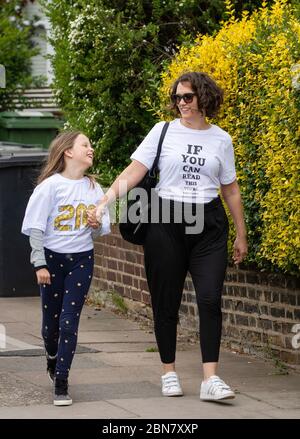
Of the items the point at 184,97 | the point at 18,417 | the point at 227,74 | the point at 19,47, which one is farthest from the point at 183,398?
the point at 19,47

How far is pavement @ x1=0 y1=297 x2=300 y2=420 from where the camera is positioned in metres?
6.36

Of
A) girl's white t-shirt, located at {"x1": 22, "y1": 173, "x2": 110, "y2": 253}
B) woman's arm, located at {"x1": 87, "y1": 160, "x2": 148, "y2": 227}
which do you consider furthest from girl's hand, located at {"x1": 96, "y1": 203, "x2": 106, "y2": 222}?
girl's white t-shirt, located at {"x1": 22, "y1": 173, "x2": 110, "y2": 253}

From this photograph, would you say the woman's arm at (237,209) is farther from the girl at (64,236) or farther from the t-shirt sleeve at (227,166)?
the girl at (64,236)

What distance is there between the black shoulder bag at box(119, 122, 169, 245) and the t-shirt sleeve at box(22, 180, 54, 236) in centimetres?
47

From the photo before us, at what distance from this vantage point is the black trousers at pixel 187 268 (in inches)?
263

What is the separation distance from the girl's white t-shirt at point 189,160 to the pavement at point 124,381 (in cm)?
116

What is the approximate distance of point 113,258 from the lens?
10461 mm

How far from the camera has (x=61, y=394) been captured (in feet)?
21.3

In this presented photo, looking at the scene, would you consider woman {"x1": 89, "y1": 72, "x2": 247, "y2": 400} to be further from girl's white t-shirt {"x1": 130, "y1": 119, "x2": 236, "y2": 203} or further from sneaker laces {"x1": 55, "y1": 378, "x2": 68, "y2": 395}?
sneaker laces {"x1": 55, "y1": 378, "x2": 68, "y2": 395}

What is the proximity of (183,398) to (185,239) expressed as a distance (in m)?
0.90

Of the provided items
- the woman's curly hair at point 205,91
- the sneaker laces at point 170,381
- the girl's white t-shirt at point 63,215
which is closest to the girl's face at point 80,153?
the girl's white t-shirt at point 63,215

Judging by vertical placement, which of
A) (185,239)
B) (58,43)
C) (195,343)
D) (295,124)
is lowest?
(195,343)
